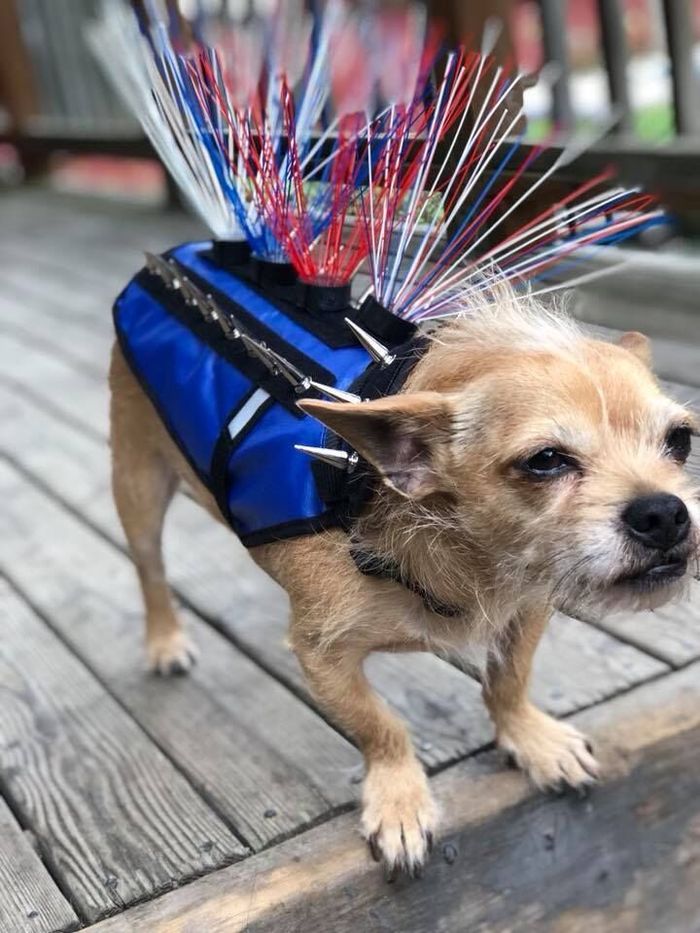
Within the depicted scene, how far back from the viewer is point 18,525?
9.51 ft

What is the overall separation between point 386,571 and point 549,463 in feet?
1.02

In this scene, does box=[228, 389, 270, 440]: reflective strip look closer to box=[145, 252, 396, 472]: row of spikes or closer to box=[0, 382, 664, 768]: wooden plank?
box=[145, 252, 396, 472]: row of spikes

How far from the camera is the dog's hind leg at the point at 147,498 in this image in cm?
215

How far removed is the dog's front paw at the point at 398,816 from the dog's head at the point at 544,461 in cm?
43

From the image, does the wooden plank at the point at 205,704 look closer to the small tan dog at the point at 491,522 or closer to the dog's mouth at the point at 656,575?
the small tan dog at the point at 491,522

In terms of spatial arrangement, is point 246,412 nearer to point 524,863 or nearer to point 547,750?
point 547,750

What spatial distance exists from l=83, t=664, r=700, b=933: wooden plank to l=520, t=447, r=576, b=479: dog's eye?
69cm

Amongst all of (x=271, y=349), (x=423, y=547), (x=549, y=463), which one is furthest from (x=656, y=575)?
(x=271, y=349)

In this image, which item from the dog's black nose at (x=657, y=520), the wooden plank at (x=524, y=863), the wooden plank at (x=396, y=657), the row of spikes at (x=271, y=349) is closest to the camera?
the dog's black nose at (x=657, y=520)

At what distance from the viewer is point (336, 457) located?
151 centimetres

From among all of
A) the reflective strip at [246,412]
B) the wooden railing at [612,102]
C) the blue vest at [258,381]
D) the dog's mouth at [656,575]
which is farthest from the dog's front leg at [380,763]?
the wooden railing at [612,102]

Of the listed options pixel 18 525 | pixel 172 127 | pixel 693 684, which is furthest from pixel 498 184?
pixel 18 525

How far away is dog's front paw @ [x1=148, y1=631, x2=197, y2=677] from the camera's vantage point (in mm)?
2197

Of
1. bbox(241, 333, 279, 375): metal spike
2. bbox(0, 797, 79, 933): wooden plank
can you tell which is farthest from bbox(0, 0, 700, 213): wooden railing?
bbox(0, 797, 79, 933): wooden plank
